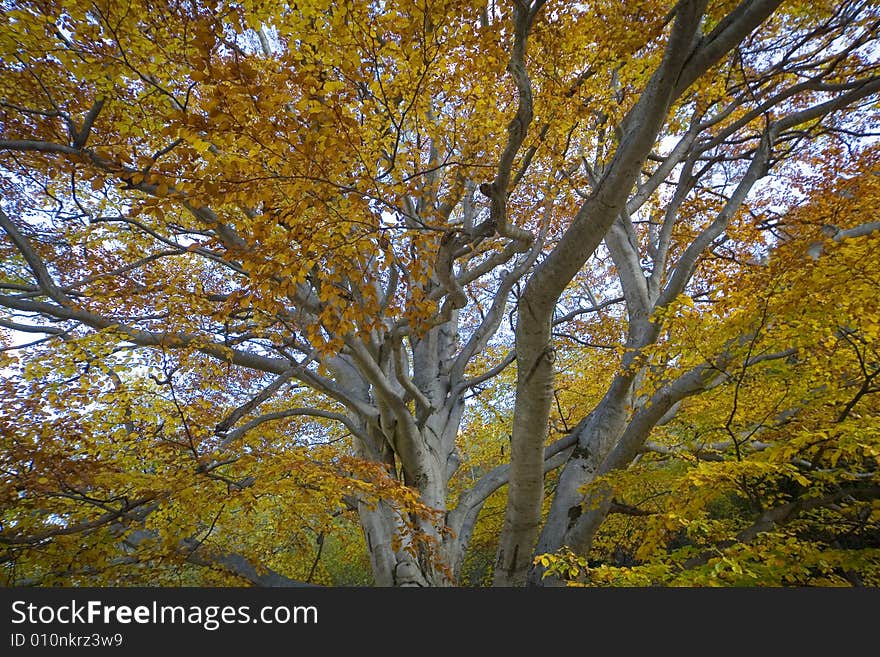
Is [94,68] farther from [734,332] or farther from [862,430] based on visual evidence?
[862,430]

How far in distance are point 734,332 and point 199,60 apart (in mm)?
4434

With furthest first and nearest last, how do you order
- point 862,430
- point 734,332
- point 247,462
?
1. point 247,462
2. point 734,332
3. point 862,430

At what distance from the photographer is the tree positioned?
3.22 metres

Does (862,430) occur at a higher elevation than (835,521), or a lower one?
higher

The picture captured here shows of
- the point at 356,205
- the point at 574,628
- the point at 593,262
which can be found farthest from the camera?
the point at 593,262

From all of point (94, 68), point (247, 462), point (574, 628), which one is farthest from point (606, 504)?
point (94, 68)

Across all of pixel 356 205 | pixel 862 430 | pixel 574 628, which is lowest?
pixel 574 628

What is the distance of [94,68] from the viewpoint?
339 cm

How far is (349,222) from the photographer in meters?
3.49

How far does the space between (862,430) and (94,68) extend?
6556 millimetres

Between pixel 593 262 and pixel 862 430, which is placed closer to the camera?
pixel 862 430

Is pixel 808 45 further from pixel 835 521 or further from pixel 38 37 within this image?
pixel 38 37

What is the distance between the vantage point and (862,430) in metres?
3.25

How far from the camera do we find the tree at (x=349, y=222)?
3219 mm
